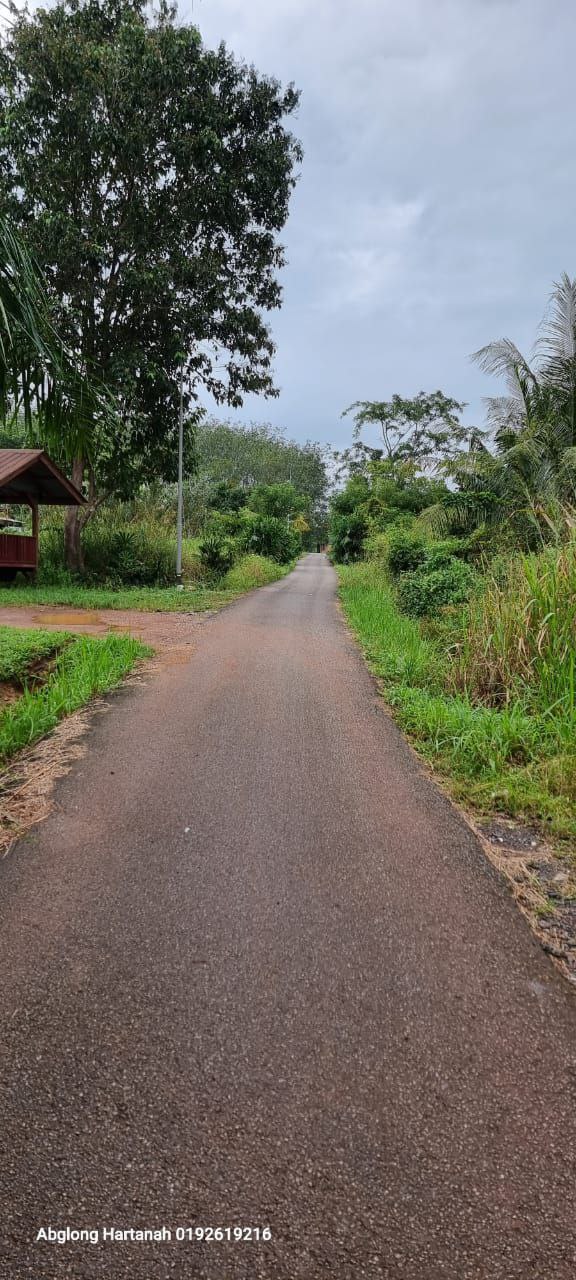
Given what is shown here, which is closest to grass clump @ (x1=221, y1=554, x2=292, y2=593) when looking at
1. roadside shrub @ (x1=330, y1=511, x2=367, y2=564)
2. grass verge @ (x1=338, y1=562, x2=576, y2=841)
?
roadside shrub @ (x1=330, y1=511, x2=367, y2=564)

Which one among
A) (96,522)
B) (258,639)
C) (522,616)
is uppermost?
(96,522)

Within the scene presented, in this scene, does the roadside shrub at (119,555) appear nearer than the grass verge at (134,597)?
No

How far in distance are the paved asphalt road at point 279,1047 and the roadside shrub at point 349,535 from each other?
85.8 ft

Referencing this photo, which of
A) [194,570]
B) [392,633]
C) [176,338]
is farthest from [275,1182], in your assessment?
[194,570]

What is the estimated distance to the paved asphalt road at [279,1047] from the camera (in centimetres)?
109

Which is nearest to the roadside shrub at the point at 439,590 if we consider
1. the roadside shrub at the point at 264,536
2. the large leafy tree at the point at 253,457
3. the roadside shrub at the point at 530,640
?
the roadside shrub at the point at 530,640

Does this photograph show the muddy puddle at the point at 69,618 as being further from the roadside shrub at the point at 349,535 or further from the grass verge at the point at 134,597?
the roadside shrub at the point at 349,535

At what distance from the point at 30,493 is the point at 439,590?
10786 millimetres

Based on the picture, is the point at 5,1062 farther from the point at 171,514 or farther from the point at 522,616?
the point at 171,514

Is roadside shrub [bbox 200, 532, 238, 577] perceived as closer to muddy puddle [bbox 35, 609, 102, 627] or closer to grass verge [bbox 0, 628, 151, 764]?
muddy puddle [bbox 35, 609, 102, 627]

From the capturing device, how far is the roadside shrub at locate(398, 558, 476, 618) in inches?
319

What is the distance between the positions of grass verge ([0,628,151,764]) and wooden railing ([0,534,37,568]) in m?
7.85

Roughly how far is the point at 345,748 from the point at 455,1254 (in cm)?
282

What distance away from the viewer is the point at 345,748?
12.6ft
